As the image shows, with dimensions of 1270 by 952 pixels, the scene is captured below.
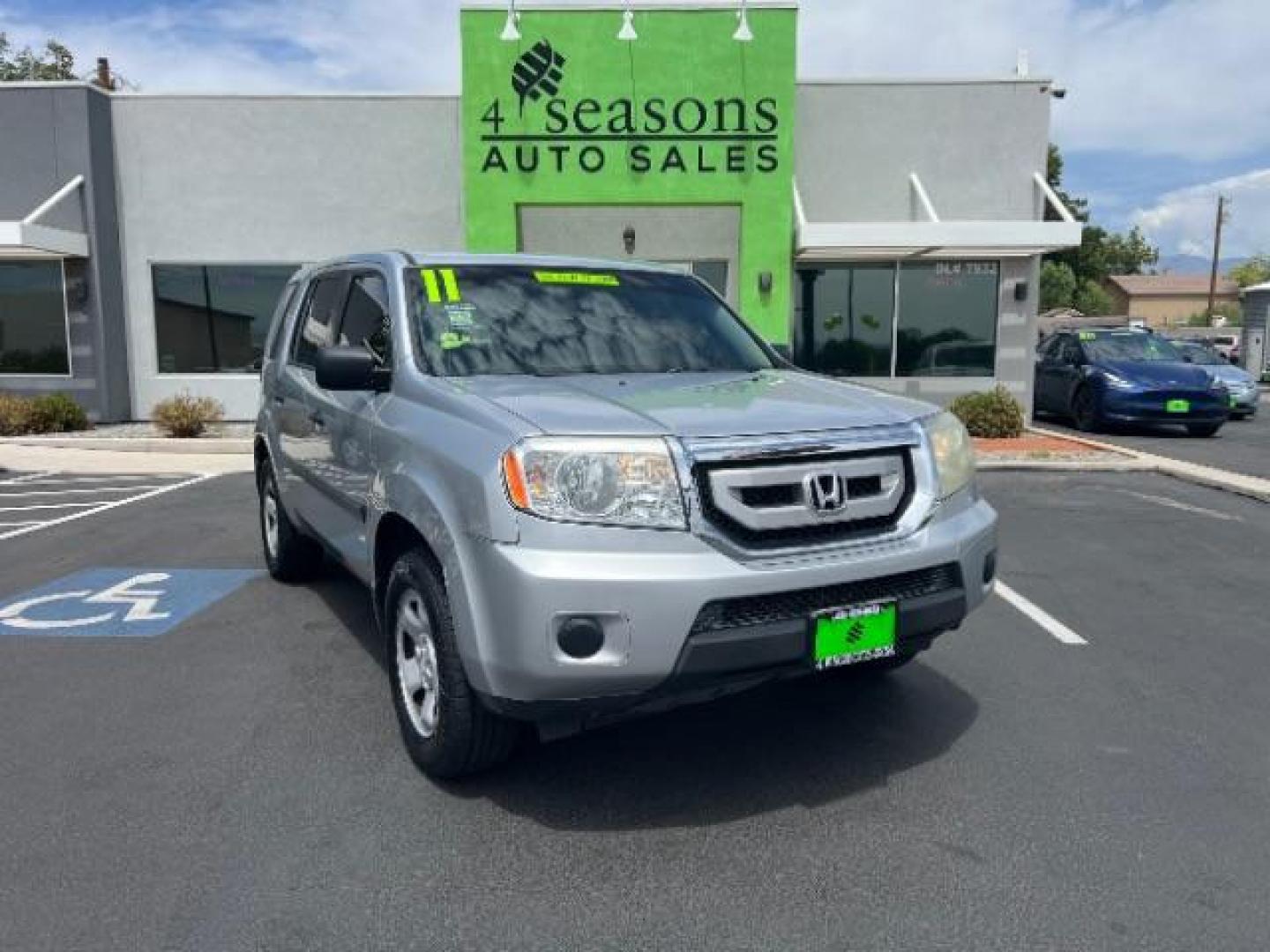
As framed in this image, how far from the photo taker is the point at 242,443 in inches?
524

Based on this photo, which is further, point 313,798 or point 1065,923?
point 313,798

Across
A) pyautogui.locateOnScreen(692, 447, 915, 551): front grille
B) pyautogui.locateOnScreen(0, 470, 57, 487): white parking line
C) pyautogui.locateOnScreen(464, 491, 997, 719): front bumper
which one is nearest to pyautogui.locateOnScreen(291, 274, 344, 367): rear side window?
pyautogui.locateOnScreen(464, 491, 997, 719): front bumper

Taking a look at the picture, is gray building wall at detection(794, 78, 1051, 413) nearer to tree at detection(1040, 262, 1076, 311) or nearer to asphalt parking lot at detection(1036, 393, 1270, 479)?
asphalt parking lot at detection(1036, 393, 1270, 479)

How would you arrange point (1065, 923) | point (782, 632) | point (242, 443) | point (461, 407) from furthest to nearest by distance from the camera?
point (242, 443)
point (461, 407)
point (782, 632)
point (1065, 923)

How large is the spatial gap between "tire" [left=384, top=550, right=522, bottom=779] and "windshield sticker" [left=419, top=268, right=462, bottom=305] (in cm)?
117

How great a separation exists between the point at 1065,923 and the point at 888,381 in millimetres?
13442

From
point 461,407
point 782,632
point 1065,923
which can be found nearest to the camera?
point 1065,923

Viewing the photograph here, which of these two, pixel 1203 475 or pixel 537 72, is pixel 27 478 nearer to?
pixel 537 72

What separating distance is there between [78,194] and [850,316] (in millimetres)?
11960

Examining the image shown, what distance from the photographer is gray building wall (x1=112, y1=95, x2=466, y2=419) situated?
15.4 metres

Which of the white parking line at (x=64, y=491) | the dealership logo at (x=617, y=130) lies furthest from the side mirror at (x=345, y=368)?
the dealership logo at (x=617, y=130)

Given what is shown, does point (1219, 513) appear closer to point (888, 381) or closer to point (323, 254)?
point (888, 381)

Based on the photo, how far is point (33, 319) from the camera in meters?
15.7

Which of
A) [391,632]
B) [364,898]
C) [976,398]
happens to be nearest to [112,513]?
[391,632]
